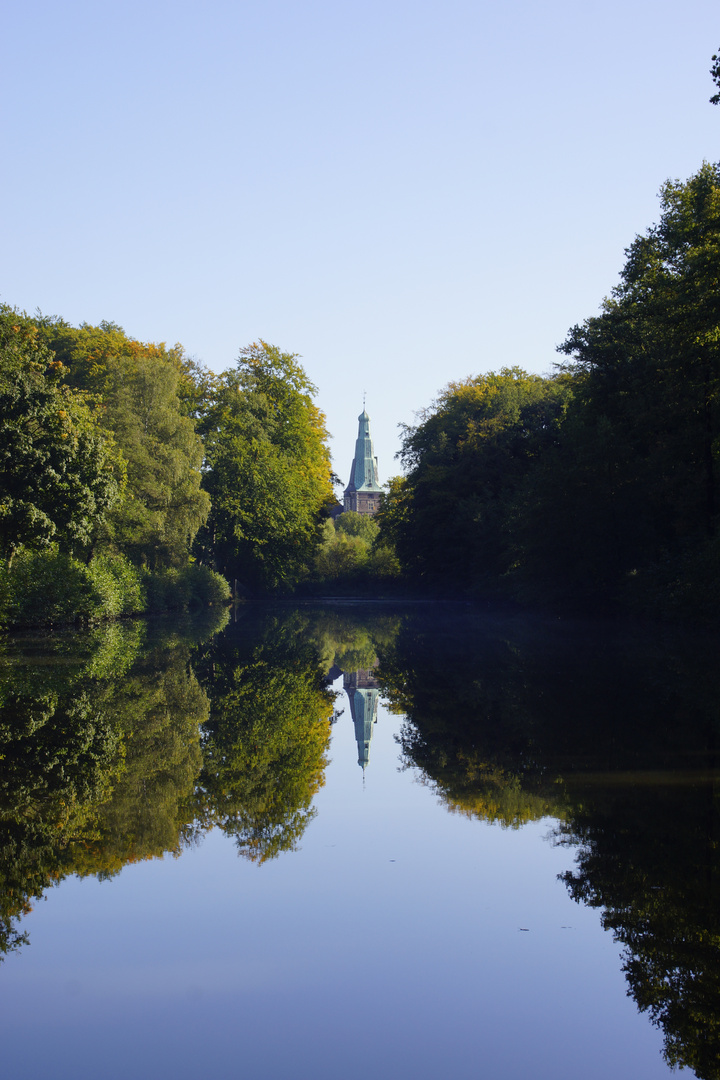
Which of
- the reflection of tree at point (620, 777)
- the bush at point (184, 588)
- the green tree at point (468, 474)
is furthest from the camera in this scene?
the green tree at point (468, 474)

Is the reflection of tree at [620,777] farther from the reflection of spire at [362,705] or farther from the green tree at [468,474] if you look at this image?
the green tree at [468,474]

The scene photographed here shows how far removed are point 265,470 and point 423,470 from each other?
10.6 metres

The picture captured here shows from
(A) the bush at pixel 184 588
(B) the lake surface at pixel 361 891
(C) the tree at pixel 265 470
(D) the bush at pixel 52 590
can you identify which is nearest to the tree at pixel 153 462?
(A) the bush at pixel 184 588

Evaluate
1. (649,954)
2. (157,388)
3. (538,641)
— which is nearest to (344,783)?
(649,954)

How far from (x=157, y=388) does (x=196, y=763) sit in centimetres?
3336

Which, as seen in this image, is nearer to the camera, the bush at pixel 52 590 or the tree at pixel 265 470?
the bush at pixel 52 590

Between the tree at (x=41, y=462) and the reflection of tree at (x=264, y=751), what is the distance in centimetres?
941

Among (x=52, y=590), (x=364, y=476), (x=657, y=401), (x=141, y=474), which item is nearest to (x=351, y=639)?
(x=52, y=590)

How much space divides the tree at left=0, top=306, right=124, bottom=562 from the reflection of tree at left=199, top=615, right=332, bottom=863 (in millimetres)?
9409

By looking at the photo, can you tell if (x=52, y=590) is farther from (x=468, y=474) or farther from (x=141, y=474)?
(x=468, y=474)

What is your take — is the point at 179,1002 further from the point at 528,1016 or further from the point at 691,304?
the point at 691,304

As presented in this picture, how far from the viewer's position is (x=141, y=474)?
125 feet

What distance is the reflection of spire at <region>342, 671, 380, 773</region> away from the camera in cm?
973

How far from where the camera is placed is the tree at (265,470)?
5281 centimetres
